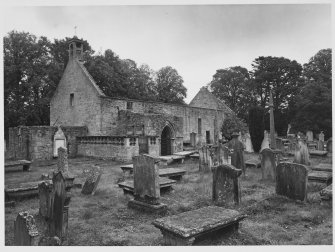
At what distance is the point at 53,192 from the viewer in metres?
4.93

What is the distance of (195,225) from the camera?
4461mm

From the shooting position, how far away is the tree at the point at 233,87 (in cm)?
4453

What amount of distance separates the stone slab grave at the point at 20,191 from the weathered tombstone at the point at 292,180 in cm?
702

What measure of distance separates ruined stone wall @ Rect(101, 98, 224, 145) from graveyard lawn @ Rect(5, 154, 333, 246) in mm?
11318

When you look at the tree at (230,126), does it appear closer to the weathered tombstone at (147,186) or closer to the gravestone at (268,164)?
the gravestone at (268,164)

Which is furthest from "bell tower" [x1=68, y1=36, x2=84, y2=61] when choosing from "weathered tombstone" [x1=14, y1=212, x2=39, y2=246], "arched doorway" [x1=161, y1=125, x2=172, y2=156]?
"weathered tombstone" [x1=14, y1=212, x2=39, y2=246]

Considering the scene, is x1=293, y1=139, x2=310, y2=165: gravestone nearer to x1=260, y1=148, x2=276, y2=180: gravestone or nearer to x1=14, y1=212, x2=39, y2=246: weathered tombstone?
x1=260, y1=148, x2=276, y2=180: gravestone

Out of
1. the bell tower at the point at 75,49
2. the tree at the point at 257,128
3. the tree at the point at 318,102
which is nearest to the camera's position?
the tree at the point at 318,102

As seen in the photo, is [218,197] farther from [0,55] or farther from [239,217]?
[0,55]

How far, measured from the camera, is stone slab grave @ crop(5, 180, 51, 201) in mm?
7500

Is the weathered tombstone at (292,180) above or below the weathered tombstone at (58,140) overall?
below

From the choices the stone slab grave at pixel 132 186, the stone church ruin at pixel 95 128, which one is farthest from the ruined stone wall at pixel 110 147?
the stone slab grave at pixel 132 186

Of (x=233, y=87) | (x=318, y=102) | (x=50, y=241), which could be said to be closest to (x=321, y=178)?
(x=50, y=241)

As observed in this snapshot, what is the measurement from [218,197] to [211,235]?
2434mm
